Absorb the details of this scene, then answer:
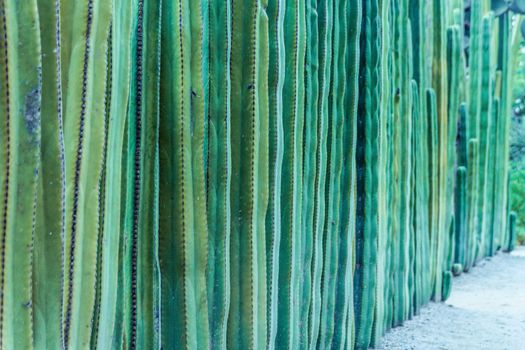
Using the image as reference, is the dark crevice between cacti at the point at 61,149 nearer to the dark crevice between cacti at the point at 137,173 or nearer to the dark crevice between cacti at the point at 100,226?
the dark crevice between cacti at the point at 100,226

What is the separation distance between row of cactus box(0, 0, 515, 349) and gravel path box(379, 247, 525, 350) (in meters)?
0.19

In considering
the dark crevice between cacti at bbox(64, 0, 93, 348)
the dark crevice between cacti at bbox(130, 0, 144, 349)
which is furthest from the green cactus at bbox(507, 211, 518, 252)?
the dark crevice between cacti at bbox(64, 0, 93, 348)

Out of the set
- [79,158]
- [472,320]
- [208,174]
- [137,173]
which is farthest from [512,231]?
Result: [79,158]

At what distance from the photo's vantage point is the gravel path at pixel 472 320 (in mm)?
5262

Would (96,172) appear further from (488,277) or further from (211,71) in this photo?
(488,277)

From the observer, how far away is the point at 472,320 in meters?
6.06

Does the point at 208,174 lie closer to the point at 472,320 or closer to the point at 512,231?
the point at 472,320

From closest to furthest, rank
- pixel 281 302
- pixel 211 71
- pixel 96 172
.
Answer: pixel 96 172, pixel 211 71, pixel 281 302

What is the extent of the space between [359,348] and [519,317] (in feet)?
7.37

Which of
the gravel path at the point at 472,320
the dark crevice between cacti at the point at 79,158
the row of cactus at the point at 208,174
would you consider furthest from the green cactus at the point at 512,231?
the dark crevice between cacti at the point at 79,158

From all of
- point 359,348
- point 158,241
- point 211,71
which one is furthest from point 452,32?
point 158,241

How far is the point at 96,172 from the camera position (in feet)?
7.16

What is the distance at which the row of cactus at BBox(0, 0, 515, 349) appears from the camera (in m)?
2.00

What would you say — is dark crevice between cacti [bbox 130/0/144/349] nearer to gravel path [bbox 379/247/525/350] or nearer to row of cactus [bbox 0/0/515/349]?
row of cactus [bbox 0/0/515/349]
